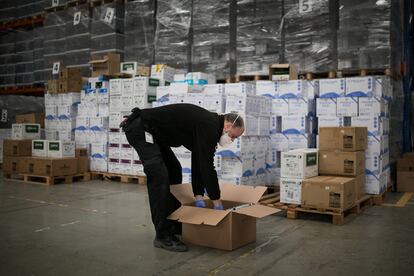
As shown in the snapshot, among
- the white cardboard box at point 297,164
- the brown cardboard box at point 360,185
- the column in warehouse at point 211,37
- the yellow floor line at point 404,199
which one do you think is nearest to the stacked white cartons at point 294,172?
the white cardboard box at point 297,164

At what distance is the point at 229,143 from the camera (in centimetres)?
391

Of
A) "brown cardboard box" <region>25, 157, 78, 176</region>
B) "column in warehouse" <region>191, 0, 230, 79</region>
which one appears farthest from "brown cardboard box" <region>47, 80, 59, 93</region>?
"column in warehouse" <region>191, 0, 230, 79</region>

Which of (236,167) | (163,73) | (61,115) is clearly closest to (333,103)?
(236,167)

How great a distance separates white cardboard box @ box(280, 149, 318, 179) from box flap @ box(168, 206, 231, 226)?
1929 mm

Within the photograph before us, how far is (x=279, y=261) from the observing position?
3.55 metres

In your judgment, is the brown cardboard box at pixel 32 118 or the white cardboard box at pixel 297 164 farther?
the brown cardboard box at pixel 32 118

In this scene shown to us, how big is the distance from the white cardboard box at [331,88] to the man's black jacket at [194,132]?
3367 mm

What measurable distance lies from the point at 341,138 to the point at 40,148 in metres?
5.94

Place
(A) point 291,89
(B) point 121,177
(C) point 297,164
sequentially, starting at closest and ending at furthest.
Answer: (C) point 297,164 < (A) point 291,89 < (B) point 121,177

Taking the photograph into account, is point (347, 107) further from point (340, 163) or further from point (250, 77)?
point (250, 77)

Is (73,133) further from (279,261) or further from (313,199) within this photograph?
(279,261)

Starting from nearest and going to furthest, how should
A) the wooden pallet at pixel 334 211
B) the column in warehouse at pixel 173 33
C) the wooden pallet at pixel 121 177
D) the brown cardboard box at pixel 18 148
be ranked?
the wooden pallet at pixel 334 211, the wooden pallet at pixel 121 177, the column in warehouse at pixel 173 33, the brown cardboard box at pixel 18 148

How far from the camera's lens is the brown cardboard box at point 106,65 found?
9.14m

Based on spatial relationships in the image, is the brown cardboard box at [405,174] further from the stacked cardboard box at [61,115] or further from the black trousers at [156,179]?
the stacked cardboard box at [61,115]
